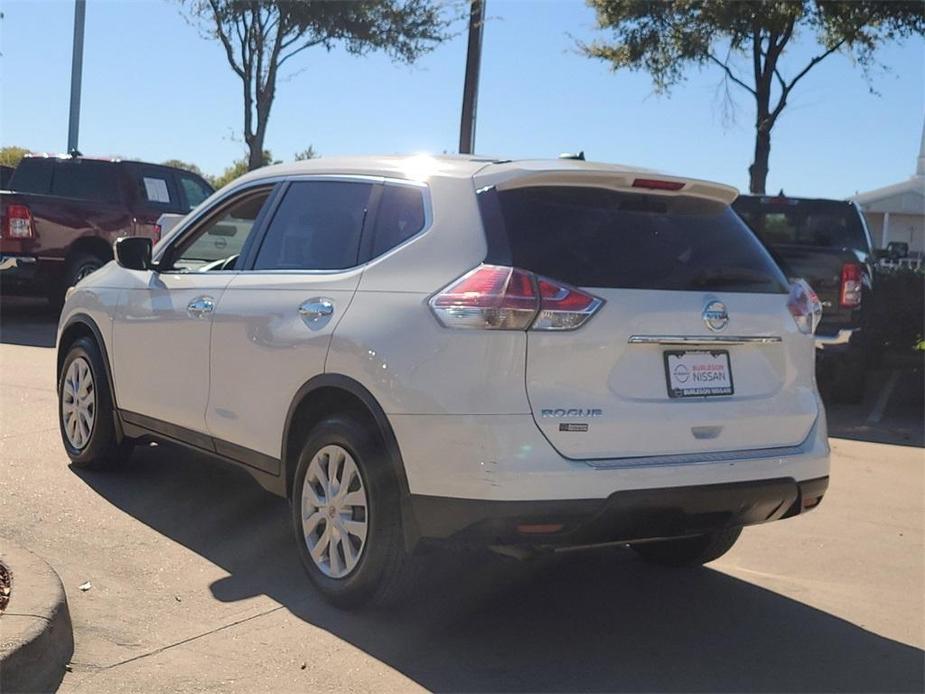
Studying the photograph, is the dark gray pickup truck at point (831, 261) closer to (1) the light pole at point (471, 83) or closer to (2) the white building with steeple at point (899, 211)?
(1) the light pole at point (471, 83)

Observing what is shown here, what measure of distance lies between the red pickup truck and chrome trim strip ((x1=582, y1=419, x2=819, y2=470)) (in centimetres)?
1047

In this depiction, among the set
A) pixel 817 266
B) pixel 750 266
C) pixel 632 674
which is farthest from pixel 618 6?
pixel 632 674

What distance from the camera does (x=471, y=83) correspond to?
15891 millimetres

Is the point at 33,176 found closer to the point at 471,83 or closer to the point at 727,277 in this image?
the point at 471,83

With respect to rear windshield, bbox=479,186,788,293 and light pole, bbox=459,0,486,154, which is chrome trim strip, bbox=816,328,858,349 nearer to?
rear windshield, bbox=479,186,788,293

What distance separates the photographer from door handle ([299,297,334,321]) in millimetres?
4520

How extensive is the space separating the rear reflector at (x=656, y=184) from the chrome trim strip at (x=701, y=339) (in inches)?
25.6

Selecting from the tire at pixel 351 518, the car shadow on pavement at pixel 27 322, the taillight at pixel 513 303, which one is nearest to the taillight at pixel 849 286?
the taillight at pixel 513 303

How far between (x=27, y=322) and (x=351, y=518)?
10518mm

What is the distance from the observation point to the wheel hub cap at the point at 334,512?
14.3 ft

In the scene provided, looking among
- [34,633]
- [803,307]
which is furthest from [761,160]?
[34,633]

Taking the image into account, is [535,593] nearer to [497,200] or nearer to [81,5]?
[497,200]

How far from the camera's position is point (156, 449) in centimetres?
716

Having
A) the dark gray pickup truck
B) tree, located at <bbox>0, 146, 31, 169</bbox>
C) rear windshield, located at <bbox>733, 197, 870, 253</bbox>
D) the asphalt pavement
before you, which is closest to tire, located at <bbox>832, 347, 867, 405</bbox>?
the dark gray pickup truck
